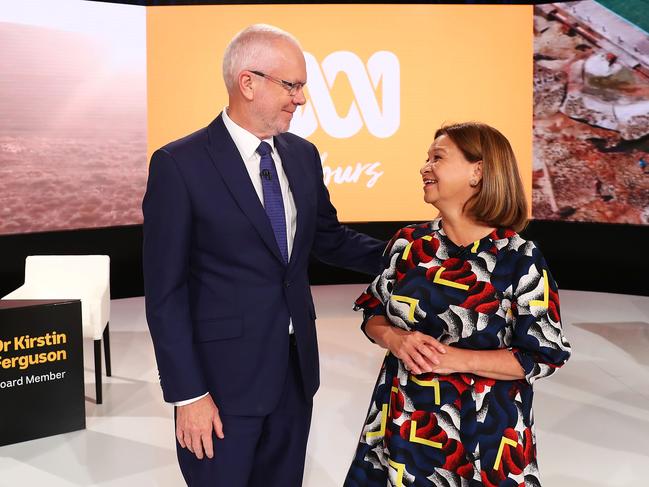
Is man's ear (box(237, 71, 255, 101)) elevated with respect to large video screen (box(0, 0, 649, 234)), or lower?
lower

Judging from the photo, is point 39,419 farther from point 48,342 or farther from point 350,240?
point 350,240

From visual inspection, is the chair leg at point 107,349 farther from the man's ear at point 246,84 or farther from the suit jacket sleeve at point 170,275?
the man's ear at point 246,84

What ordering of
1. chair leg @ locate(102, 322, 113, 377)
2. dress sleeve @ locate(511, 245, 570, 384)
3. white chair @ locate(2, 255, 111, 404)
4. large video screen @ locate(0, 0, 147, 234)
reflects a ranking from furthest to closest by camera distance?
1. large video screen @ locate(0, 0, 147, 234)
2. chair leg @ locate(102, 322, 113, 377)
3. white chair @ locate(2, 255, 111, 404)
4. dress sleeve @ locate(511, 245, 570, 384)

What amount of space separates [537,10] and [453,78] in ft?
3.88

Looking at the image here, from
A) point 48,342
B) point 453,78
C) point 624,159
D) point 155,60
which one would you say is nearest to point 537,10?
point 453,78

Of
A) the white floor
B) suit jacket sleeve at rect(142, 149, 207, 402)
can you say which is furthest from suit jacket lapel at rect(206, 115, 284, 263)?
the white floor

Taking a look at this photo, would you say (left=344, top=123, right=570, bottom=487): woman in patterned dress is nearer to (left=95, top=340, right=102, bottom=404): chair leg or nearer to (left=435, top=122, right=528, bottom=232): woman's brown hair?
(left=435, top=122, right=528, bottom=232): woman's brown hair

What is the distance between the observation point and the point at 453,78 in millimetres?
7891

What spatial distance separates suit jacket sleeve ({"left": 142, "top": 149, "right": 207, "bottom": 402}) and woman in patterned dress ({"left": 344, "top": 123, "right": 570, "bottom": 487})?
487 mm

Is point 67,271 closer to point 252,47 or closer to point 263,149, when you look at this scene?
point 263,149

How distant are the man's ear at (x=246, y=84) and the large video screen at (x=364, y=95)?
18.6ft

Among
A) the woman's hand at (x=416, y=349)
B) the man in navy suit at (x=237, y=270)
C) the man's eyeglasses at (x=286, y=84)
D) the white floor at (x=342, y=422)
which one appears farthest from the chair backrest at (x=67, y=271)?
the woman's hand at (x=416, y=349)

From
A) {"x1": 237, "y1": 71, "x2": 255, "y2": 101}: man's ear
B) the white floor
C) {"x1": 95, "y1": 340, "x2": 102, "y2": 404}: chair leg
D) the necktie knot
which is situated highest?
{"x1": 237, "y1": 71, "x2": 255, "y2": 101}: man's ear

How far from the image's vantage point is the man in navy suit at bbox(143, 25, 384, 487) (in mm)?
1828
